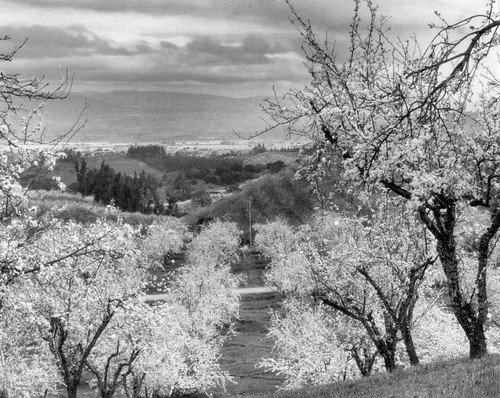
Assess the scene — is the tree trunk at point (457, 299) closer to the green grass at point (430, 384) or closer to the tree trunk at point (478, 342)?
the tree trunk at point (478, 342)

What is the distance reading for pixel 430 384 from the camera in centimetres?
1253

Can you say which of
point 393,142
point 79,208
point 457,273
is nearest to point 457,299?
point 457,273

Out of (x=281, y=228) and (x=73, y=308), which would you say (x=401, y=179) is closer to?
Answer: (x=73, y=308)

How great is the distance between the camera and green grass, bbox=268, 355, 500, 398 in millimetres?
10455

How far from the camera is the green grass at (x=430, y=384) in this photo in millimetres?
10455

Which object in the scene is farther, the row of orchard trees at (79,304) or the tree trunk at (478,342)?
the tree trunk at (478,342)

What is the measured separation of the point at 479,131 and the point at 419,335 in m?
20.7

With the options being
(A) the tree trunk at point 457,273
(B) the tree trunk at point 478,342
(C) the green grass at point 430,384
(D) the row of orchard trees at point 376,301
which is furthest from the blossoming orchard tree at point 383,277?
(C) the green grass at point 430,384

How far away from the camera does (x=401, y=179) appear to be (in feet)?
49.2

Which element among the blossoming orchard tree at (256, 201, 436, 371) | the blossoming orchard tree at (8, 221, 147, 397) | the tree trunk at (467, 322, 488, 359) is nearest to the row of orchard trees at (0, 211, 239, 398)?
the blossoming orchard tree at (8, 221, 147, 397)

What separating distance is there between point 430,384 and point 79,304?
14.6m

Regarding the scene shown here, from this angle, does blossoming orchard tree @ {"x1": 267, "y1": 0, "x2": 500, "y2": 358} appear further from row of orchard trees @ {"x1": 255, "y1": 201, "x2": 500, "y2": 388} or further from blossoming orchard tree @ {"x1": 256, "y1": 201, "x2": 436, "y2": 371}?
blossoming orchard tree @ {"x1": 256, "y1": 201, "x2": 436, "y2": 371}

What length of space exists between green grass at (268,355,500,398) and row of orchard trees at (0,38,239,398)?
6.04 m

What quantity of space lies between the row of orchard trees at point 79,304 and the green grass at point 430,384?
19.8 ft
